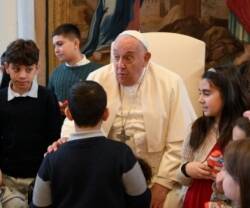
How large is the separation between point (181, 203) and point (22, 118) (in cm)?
123

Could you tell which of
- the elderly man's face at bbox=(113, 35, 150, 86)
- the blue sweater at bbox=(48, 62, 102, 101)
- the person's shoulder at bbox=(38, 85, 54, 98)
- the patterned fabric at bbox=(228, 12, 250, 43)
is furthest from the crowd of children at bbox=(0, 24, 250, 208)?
the patterned fabric at bbox=(228, 12, 250, 43)

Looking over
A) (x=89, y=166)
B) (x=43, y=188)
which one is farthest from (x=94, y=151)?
(x=43, y=188)

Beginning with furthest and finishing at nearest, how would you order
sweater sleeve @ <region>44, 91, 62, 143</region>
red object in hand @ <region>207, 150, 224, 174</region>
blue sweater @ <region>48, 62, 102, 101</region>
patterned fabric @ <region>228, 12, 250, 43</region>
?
patterned fabric @ <region>228, 12, 250, 43</region>
blue sweater @ <region>48, 62, 102, 101</region>
sweater sleeve @ <region>44, 91, 62, 143</region>
red object in hand @ <region>207, 150, 224, 174</region>

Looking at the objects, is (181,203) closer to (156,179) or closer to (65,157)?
(156,179)

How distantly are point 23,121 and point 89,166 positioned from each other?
3.67 ft

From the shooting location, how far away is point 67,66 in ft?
15.0

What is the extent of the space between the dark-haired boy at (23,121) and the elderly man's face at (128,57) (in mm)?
554

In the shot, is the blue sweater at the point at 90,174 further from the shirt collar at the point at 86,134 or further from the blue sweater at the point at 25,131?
the blue sweater at the point at 25,131

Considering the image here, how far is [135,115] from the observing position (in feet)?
11.4

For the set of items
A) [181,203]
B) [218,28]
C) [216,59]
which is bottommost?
[181,203]

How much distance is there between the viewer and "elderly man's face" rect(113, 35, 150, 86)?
11.0ft

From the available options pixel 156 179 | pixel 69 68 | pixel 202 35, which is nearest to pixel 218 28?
pixel 202 35

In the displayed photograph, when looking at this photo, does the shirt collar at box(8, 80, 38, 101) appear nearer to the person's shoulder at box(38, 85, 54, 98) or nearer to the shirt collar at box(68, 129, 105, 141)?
the person's shoulder at box(38, 85, 54, 98)

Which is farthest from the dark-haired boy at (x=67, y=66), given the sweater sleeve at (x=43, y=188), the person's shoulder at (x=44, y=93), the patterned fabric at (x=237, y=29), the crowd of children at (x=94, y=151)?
the sweater sleeve at (x=43, y=188)
